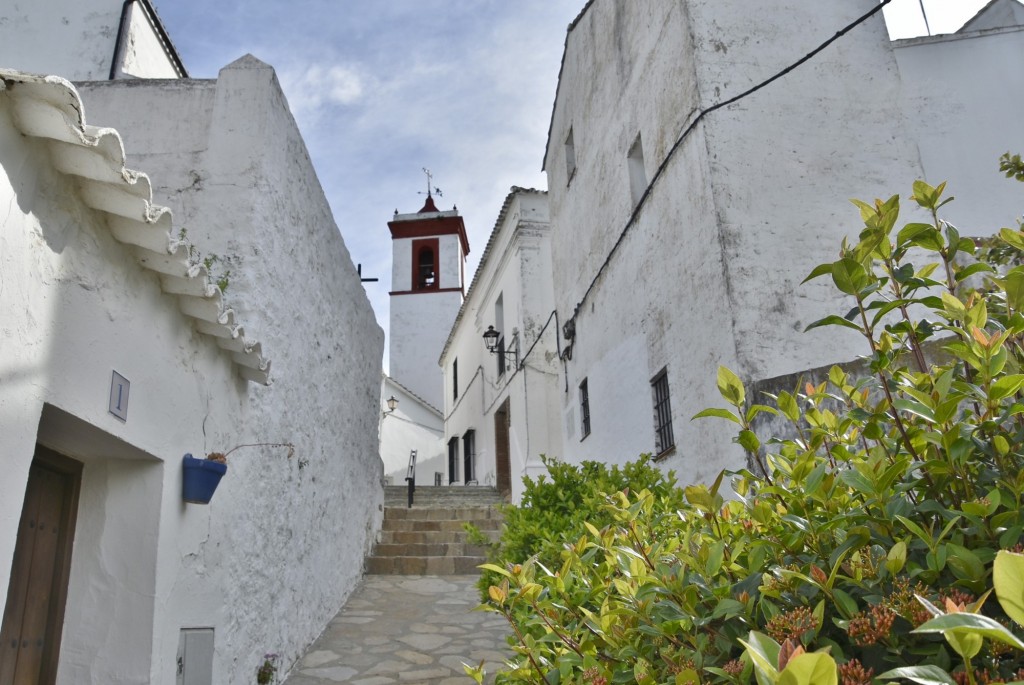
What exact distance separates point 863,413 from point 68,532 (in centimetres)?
315

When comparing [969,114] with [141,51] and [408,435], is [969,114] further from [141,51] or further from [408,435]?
[408,435]

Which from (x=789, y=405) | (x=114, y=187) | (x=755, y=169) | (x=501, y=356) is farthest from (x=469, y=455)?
(x=789, y=405)

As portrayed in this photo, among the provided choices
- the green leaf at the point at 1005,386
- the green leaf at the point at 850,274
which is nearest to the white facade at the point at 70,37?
the green leaf at the point at 850,274

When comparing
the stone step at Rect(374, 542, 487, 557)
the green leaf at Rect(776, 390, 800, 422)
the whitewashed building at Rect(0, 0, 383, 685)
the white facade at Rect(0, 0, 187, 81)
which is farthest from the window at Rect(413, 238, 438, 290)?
the green leaf at Rect(776, 390, 800, 422)

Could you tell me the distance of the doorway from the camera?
14.8m

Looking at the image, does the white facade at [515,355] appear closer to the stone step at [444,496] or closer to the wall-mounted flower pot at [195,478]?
the stone step at [444,496]

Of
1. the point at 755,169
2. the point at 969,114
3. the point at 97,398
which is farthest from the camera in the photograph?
the point at 969,114

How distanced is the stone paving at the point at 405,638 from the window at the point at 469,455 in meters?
9.24

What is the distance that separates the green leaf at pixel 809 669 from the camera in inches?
34.7

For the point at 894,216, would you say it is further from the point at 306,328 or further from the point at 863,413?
the point at 306,328

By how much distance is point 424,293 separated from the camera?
24672mm

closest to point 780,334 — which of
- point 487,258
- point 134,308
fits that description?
point 134,308

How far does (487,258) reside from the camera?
52.2 feet

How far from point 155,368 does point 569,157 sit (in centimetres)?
824
